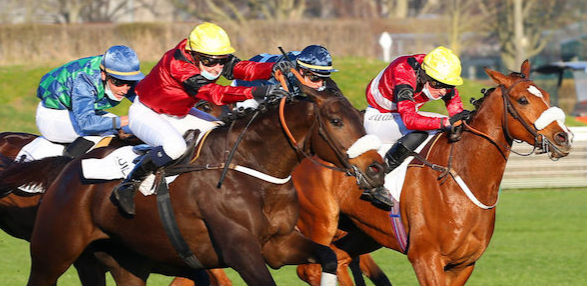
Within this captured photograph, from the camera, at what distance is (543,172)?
15.7 metres

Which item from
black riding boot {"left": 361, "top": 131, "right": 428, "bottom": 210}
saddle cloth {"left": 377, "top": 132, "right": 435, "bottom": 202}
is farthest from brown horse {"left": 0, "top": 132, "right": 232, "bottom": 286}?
saddle cloth {"left": 377, "top": 132, "right": 435, "bottom": 202}

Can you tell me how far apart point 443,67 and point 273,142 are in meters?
1.56

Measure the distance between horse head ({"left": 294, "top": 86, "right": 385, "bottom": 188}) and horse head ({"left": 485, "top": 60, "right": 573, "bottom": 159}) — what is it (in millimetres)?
1407

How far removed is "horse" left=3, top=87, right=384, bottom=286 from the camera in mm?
5238

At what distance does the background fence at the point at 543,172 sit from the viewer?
15.4 metres

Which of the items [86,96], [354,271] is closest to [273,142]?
[86,96]

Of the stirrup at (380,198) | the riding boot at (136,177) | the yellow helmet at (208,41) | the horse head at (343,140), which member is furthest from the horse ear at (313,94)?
the stirrup at (380,198)

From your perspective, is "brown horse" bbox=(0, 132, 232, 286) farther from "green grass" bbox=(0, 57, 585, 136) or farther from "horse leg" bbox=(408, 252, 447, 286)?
"green grass" bbox=(0, 57, 585, 136)

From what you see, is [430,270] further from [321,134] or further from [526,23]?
[526,23]

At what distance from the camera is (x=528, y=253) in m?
9.91

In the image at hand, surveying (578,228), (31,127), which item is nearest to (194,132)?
(578,228)

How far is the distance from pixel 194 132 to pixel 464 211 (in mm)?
1848

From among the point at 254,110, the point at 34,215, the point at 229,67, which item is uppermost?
the point at 229,67

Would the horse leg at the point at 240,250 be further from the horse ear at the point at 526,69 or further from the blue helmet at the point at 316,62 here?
the horse ear at the point at 526,69
